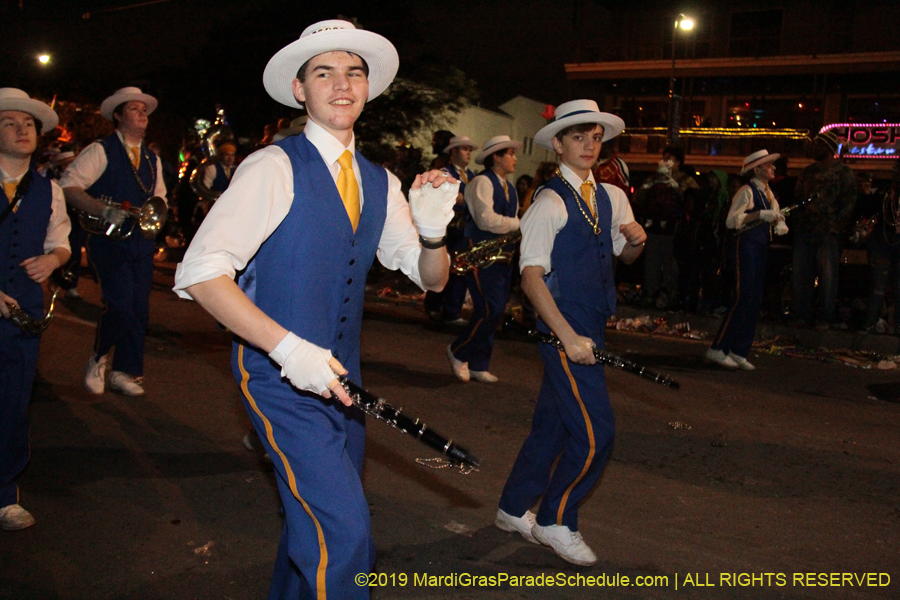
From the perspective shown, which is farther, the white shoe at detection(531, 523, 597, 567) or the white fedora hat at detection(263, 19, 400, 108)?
the white shoe at detection(531, 523, 597, 567)

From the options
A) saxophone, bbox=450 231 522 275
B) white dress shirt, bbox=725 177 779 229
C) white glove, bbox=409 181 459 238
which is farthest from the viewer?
white dress shirt, bbox=725 177 779 229

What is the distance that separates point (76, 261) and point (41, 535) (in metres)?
6.48

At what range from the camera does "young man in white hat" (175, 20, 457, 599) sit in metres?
2.60

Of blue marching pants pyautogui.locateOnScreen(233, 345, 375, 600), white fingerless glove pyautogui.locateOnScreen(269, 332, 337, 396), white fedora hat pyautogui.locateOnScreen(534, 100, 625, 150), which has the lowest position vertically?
blue marching pants pyautogui.locateOnScreen(233, 345, 375, 600)

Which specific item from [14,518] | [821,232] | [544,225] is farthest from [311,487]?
[821,232]

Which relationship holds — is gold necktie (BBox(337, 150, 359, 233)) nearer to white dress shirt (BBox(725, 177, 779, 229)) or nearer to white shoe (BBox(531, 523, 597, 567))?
white shoe (BBox(531, 523, 597, 567))

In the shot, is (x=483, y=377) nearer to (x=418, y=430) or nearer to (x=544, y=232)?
(x=544, y=232)

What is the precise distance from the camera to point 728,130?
1251 inches

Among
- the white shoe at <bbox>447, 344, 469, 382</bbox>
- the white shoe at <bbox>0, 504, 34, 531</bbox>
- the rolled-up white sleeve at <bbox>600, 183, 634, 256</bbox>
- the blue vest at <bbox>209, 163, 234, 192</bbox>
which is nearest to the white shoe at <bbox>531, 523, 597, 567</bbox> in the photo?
the rolled-up white sleeve at <bbox>600, 183, 634, 256</bbox>

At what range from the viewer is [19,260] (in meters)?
4.64

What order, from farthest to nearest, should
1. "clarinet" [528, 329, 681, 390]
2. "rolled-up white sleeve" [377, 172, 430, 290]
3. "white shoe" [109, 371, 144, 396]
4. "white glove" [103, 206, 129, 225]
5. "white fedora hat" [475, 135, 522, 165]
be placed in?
"white fedora hat" [475, 135, 522, 165]
"white shoe" [109, 371, 144, 396]
"white glove" [103, 206, 129, 225]
"clarinet" [528, 329, 681, 390]
"rolled-up white sleeve" [377, 172, 430, 290]

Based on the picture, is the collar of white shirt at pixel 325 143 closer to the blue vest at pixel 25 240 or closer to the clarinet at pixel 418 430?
the clarinet at pixel 418 430

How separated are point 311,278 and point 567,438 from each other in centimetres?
196

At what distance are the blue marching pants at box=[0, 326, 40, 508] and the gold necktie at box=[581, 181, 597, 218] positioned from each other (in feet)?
10.1
